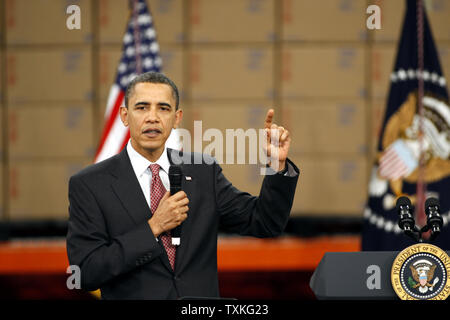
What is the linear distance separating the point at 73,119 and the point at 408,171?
233 centimetres

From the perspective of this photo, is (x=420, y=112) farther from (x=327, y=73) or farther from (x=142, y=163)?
(x=142, y=163)

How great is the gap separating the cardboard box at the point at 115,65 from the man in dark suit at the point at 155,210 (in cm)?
244

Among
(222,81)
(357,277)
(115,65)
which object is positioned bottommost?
(357,277)

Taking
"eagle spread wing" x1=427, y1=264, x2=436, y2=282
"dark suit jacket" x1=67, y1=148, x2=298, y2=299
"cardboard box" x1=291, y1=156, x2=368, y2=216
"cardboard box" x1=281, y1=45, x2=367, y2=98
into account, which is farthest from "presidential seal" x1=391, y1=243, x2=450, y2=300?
"cardboard box" x1=281, y1=45, x2=367, y2=98

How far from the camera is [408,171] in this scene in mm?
3180

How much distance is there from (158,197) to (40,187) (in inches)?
108

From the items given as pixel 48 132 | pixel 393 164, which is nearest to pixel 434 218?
pixel 393 164

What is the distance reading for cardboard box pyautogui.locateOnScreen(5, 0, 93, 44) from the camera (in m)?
3.93

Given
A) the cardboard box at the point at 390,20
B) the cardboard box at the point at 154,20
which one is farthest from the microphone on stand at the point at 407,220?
the cardboard box at the point at 154,20

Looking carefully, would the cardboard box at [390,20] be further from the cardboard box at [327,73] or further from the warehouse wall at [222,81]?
the cardboard box at [327,73]

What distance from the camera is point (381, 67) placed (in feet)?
12.8

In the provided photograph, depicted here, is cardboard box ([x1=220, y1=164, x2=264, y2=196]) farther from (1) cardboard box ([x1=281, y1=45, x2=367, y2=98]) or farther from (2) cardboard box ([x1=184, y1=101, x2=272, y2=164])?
(1) cardboard box ([x1=281, y1=45, x2=367, y2=98])

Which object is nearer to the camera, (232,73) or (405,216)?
(405,216)
